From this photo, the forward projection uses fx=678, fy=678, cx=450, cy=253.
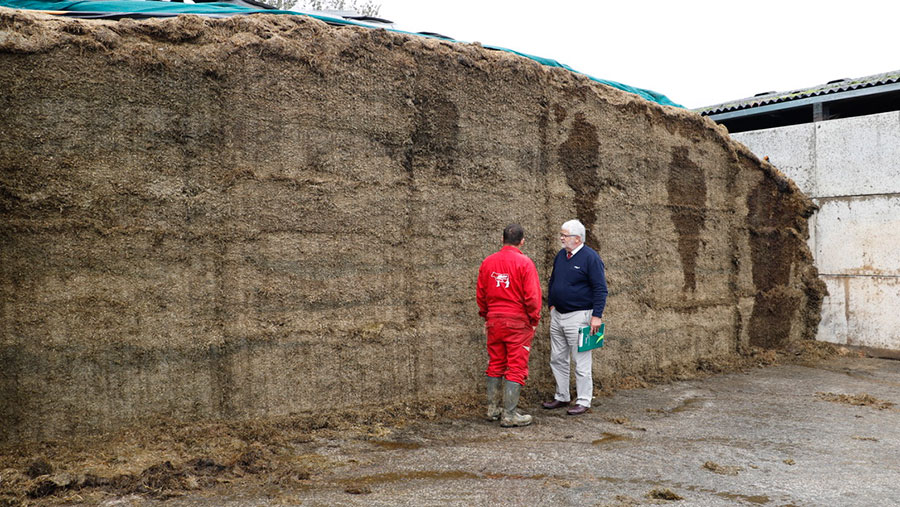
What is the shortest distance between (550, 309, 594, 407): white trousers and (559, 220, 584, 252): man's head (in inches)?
21.7

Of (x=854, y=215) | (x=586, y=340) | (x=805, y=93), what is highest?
(x=805, y=93)

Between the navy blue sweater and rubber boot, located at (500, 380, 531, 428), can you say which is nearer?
rubber boot, located at (500, 380, 531, 428)

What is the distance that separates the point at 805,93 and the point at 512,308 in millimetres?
7703

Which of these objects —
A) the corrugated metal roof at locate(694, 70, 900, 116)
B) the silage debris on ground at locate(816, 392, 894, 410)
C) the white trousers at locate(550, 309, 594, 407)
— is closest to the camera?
the white trousers at locate(550, 309, 594, 407)

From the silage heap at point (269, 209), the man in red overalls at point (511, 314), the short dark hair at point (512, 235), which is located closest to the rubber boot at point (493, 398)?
the man in red overalls at point (511, 314)

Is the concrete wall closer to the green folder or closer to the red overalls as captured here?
the green folder

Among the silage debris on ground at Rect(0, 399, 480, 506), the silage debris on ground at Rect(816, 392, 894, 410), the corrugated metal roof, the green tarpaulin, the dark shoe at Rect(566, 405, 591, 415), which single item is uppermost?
the corrugated metal roof

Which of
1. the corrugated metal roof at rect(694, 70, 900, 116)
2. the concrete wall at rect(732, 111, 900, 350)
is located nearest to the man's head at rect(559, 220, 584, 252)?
the concrete wall at rect(732, 111, 900, 350)

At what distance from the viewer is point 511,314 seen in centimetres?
504

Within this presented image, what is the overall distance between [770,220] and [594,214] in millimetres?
3355

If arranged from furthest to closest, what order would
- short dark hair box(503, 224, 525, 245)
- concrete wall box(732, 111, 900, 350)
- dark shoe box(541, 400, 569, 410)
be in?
concrete wall box(732, 111, 900, 350)
dark shoe box(541, 400, 569, 410)
short dark hair box(503, 224, 525, 245)

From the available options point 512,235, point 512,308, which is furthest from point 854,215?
point 512,308

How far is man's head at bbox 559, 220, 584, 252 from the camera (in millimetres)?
5590

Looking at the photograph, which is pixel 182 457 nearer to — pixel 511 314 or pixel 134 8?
pixel 511 314
